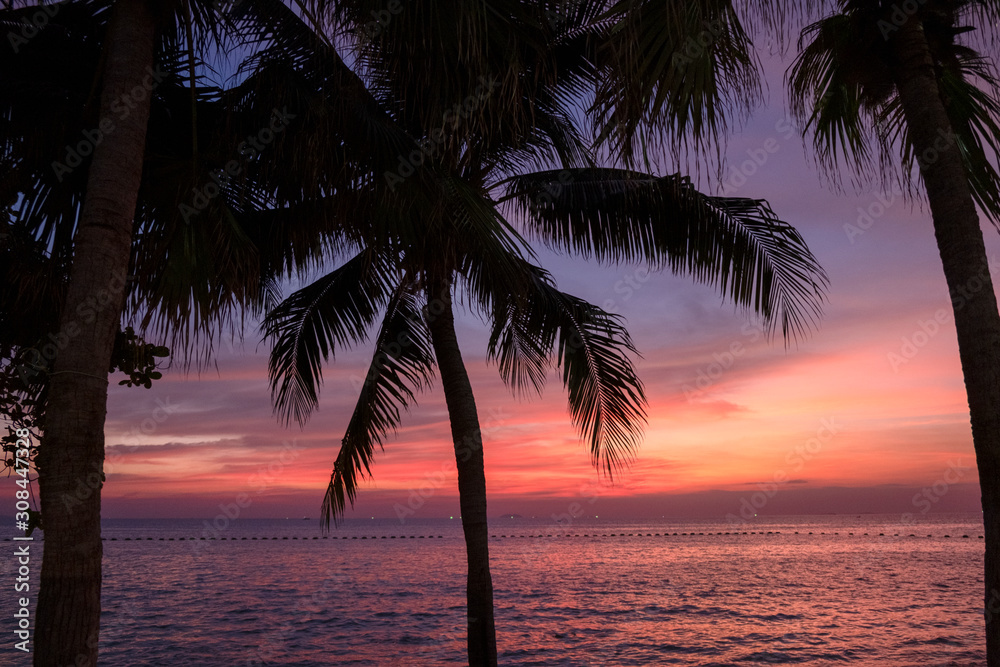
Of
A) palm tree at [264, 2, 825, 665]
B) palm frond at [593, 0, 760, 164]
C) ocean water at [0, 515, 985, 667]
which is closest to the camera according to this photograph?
palm frond at [593, 0, 760, 164]

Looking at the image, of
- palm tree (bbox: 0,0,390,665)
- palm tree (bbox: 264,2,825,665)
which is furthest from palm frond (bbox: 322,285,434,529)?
palm tree (bbox: 0,0,390,665)

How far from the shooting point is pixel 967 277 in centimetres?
400

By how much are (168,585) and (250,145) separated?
1513 inches

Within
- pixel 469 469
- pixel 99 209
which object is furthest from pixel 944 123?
pixel 469 469

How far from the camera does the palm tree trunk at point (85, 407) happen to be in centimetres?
340

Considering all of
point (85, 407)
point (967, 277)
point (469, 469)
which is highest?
point (967, 277)

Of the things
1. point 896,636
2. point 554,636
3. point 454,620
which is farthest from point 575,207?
point 454,620

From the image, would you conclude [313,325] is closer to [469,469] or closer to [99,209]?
[469,469]

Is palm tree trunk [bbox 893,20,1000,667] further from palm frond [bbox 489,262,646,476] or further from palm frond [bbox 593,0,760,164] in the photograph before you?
palm frond [bbox 489,262,646,476]

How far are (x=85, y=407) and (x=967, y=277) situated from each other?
4806mm

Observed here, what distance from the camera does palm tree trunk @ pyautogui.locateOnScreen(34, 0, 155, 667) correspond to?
3.40m

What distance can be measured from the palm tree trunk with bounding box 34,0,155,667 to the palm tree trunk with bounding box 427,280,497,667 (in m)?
4.98

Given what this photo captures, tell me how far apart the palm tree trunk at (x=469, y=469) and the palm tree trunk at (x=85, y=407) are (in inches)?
196

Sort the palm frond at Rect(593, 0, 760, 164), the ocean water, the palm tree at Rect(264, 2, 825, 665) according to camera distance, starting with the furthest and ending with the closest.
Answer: the ocean water
the palm tree at Rect(264, 2, 825, 665)
the palm frond at Rect(593, 0, 760, 164)
